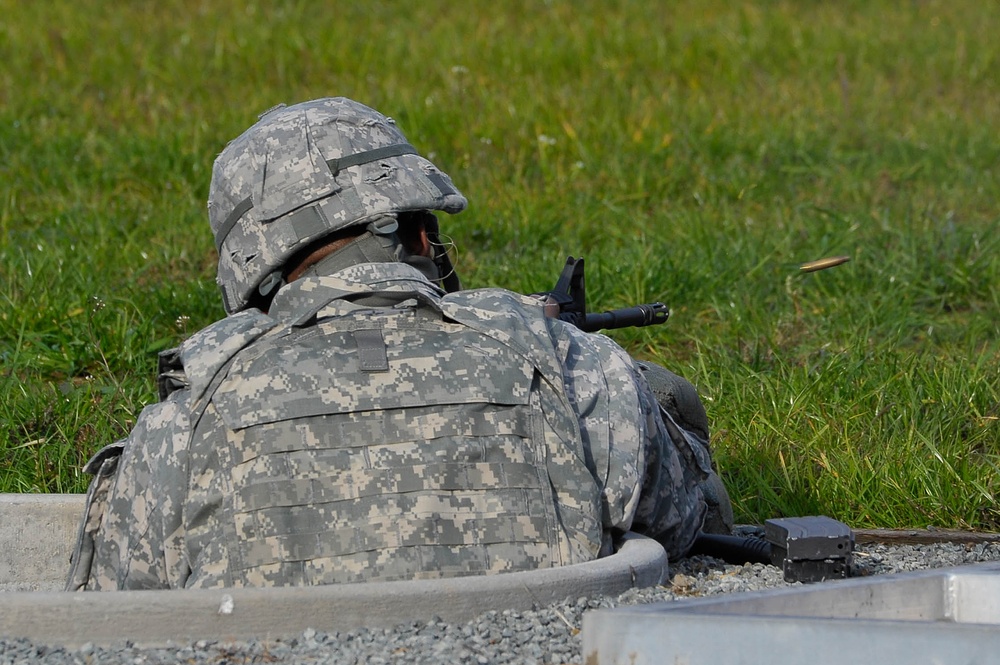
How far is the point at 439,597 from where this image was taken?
8.39ft

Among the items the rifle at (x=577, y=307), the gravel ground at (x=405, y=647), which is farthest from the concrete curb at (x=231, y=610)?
the rifle at (x=577, y=307)

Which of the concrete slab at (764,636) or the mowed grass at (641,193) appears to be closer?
the concrete slab at (764,636)

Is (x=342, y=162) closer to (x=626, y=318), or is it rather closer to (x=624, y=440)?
(x=624, y=440)

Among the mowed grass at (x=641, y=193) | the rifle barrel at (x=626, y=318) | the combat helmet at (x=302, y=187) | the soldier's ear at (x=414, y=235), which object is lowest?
the mowed grass at (x=641, y=193)

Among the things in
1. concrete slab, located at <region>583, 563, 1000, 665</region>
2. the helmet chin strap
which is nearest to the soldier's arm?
the helmet chin strap

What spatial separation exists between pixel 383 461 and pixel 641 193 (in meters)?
4.43

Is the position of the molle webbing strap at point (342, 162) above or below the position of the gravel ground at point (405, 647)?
above

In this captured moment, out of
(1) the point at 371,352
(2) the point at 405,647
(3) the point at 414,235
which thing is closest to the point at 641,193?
(3) the point at 414,235

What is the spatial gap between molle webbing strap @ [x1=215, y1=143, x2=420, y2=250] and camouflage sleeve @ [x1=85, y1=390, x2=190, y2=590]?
575 millimetres

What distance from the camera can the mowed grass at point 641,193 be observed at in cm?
467

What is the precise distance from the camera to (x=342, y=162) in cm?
331

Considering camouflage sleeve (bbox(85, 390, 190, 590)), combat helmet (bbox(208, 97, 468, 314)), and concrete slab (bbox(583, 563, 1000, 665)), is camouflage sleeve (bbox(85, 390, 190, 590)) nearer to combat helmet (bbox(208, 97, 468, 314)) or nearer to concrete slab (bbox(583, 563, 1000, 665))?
combat helmet (bbox(208, 97, 468, 314))

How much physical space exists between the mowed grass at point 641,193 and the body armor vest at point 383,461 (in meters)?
1.70

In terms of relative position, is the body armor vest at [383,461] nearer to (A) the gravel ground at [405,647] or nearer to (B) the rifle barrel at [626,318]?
(A) the gravel ground at [405,647]
